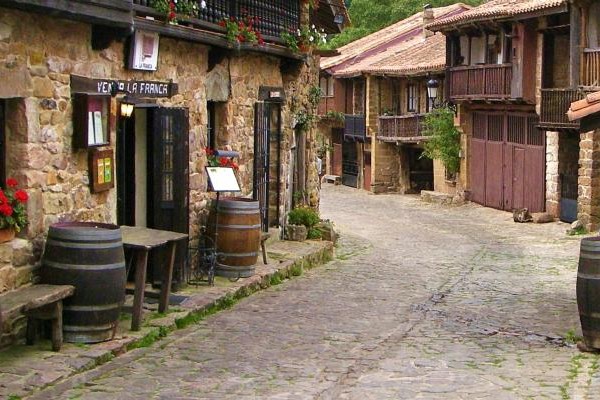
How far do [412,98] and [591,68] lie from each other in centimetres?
1663

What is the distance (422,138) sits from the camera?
122ft

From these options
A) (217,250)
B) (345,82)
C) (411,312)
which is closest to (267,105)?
(217,250)

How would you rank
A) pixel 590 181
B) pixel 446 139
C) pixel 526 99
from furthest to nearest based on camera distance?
pixel 446 139, pixel 526 99, pixel 590 181

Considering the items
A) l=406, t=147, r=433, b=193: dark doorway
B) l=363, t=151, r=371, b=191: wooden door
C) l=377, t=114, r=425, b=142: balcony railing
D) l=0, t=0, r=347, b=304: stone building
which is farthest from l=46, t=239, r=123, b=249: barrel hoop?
l=363, t=151, r=371, b=191: wooden door

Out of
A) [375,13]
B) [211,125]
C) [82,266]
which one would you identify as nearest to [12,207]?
[82,266]

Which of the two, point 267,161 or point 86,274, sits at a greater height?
point 267,161

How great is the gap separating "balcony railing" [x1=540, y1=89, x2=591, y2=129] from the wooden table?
15803 millimetres

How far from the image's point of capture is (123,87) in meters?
9.78

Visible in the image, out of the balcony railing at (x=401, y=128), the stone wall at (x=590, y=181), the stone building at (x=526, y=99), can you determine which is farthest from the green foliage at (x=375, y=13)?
the stone wall at (x=590, y=181)

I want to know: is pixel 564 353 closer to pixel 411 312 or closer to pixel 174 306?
pixel 411 312

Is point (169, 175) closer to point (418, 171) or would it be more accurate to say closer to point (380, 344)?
point (380, 344)

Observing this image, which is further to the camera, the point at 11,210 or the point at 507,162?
the point at 507,162

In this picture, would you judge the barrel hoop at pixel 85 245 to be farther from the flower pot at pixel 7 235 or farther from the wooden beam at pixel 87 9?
the wooden beam at pixel 87 9

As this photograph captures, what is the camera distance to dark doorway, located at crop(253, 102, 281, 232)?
14.6 metres
